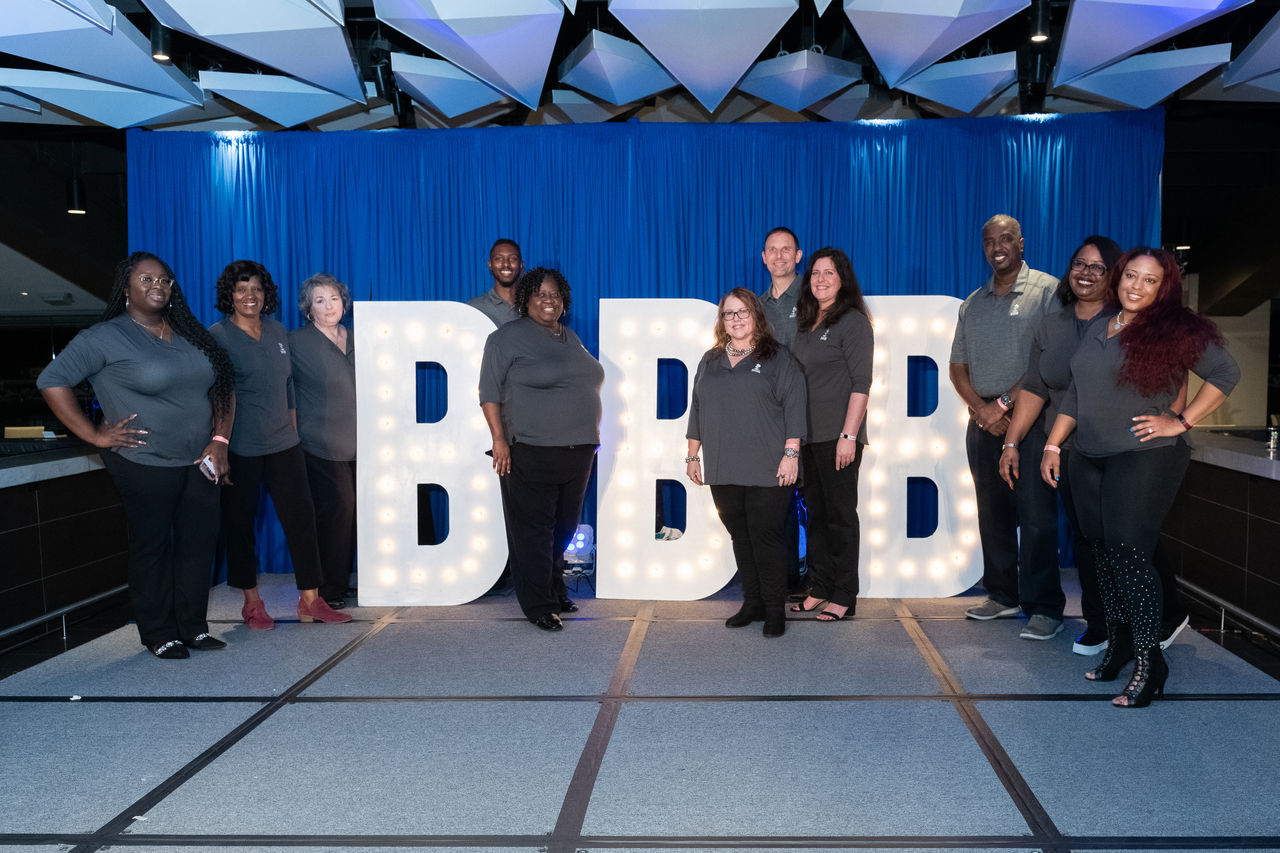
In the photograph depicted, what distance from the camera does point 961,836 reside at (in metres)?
2.36

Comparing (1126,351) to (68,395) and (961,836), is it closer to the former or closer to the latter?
(961,836)

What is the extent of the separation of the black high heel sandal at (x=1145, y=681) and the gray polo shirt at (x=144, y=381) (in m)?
3.80

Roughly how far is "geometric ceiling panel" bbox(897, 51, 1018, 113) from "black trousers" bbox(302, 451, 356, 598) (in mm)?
3708

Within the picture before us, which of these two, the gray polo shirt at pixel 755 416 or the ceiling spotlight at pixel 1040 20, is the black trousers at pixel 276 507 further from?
the ceiling spotlight at pixel 1040 20

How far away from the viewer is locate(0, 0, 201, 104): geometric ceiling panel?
4023mm

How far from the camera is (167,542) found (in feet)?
13.1

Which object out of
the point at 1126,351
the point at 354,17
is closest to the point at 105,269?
the point at 354,17

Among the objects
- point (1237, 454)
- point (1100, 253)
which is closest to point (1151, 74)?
point (1100, 253)

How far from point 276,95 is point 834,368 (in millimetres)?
3486

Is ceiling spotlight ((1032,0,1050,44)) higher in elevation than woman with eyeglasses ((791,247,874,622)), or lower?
higher

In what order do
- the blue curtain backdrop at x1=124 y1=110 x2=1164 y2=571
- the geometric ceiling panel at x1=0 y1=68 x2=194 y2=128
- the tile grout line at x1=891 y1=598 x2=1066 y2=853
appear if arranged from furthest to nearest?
the blue curtain backdrop at x1=124 y1=110 x2=1164 y2=571, the geometric ceiling panel at x1=0 y1=68 x2=194 y2=128, the tile grout line at x1=891 y1=598 x2=1066 y2=853

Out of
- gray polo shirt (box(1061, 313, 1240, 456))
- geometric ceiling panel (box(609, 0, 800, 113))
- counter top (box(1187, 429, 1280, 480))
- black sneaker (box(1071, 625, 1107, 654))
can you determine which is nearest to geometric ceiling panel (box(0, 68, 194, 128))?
geometric ceiling panel (box(609, 0, 800, 113))

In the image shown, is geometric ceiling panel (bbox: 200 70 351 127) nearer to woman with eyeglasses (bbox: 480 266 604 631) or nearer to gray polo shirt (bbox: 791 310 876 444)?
woman with eyeglasses (bbox: 480 266 604 631)

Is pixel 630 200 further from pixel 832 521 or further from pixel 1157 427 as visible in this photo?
pixel 1157 427
